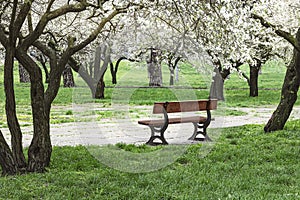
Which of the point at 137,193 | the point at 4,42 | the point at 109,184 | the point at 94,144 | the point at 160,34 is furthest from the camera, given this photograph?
the point at 160,34

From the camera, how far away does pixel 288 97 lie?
11219 millimetres

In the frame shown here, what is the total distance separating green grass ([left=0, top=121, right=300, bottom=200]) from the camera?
19.2ft

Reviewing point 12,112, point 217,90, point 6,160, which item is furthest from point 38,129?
point 217,90

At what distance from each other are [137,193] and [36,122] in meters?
2.21

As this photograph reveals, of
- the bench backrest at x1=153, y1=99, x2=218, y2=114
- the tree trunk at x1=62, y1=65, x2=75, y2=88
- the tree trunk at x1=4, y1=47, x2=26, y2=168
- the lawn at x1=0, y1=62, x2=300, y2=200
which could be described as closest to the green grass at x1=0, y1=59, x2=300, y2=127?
the bench backrest at x1=153, y1=99, x2=218, y2=114

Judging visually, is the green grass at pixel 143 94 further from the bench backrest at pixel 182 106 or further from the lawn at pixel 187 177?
the lawn at pixel 187 177

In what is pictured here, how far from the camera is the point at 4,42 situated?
6.93 m

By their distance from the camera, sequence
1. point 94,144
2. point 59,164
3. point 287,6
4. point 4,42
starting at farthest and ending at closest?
point 287,6 < point 94,144 < point 59,164 < point 4,42

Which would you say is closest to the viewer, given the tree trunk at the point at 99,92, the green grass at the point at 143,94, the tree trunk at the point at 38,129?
the tree trunk at the point at 38,129

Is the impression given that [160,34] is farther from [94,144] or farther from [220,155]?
[220,155]

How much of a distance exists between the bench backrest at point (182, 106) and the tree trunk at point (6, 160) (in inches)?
140

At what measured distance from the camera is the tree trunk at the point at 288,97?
11.2 metres

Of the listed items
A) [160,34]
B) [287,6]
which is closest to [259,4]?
[160,34]

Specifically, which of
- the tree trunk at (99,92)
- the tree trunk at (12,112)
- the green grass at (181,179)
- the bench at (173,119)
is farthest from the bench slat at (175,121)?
the tree trunk at (99,92)
